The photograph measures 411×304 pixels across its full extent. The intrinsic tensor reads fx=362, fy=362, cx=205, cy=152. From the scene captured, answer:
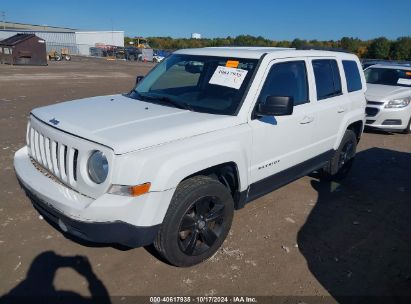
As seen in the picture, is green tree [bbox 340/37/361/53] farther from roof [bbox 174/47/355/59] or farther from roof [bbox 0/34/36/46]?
roof [bbox 174/47/355/59]

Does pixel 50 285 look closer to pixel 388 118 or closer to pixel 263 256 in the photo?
pixel 263 256

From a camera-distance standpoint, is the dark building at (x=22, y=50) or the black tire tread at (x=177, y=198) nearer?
the black tire tread at (x=177, y=198)

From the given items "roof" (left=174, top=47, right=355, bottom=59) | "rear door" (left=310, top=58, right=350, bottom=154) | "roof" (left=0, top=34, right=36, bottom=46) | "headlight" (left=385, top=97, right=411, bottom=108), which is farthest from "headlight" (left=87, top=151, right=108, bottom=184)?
"roof" (left=0, top=34, right=36, bottom=46)

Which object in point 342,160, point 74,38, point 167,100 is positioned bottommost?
point 342,160

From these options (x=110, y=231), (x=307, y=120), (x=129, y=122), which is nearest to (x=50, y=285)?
(x=110, y=231)

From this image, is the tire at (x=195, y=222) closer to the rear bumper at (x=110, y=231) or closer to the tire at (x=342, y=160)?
the rear bumper at (x=110, y=231)

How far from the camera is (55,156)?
3.02 m

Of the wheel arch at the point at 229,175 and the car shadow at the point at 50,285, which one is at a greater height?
the wheel arch at the point at 229,175

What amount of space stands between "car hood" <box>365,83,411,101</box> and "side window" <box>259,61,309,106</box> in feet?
17.6

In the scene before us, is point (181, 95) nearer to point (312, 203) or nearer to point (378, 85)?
point (312, 203)

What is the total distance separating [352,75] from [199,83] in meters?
2.68

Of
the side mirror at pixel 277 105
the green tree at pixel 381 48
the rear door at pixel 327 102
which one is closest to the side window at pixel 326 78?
the rear door at pixel 327 102

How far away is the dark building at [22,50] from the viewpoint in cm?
2745

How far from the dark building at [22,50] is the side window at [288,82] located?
28631 mm
